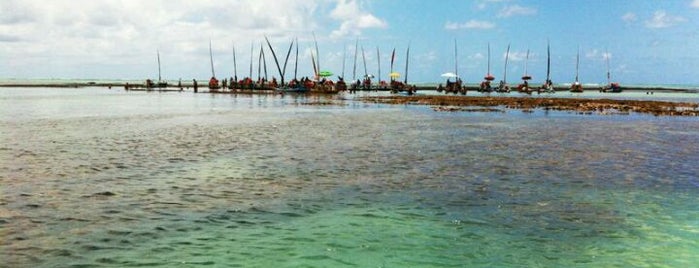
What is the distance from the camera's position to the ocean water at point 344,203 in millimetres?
9117

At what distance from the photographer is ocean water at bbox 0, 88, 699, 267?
9117 millimetres

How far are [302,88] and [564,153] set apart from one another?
71.6 meters

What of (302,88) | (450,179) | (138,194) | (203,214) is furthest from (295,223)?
(302,88)

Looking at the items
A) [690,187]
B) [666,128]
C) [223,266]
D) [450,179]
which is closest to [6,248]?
[223,266]

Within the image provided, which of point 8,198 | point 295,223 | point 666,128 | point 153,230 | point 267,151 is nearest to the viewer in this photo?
point 153,230

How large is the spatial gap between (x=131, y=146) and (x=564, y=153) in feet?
54.3

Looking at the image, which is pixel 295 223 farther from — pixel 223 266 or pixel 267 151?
pixel 267 151

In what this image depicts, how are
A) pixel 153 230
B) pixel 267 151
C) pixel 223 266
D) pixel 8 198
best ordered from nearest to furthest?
pixel 223 266 → pixel 153 230 → pixel 8 198 → pixel 267 151

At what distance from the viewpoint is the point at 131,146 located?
75.7ft

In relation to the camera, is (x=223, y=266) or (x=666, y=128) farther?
(x=666, y=128)

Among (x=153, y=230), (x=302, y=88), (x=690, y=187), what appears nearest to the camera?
(x=153, y=230)

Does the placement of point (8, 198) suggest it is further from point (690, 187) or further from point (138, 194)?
point (690, 187)

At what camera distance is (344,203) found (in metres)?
12.8

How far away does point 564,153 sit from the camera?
22344mm
